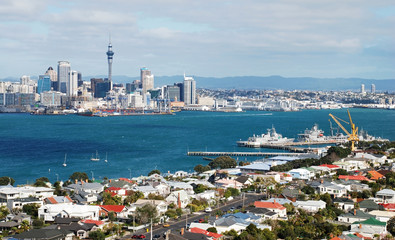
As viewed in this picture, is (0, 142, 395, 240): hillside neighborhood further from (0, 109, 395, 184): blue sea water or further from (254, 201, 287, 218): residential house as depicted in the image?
(0, 109, 395, 184): blue sea water

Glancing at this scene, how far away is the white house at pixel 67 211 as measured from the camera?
14156mm

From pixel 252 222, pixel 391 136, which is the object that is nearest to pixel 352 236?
pixel 252 222

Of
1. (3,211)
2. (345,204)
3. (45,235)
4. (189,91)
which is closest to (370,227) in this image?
(345,204)

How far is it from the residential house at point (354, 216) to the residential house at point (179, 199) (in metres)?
4.23

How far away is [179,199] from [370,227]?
5231 millimetres

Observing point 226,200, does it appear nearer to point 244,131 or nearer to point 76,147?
point 76,147

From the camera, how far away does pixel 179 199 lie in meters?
15.9

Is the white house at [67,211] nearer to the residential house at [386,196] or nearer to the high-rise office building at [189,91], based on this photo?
the residential house at [386,196]

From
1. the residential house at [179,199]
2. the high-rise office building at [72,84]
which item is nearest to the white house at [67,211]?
the residential house at [179,199]

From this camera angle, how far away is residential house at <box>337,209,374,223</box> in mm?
13977

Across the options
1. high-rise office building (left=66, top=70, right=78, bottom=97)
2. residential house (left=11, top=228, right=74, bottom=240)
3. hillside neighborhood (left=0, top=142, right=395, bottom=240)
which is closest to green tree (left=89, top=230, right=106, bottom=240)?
hillside neighborhood (left=0, top=142, right=395, bottom=240)

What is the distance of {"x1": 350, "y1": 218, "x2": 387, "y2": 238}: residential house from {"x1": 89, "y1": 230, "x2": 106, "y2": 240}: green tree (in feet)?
18.2

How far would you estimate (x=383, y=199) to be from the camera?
1661 cm

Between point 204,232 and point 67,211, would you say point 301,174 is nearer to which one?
point 204,232
